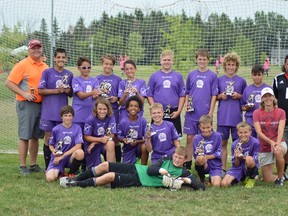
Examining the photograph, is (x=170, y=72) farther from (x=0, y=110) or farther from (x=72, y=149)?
(x=0, y=110)

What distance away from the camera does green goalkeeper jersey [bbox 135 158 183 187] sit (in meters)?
5.88

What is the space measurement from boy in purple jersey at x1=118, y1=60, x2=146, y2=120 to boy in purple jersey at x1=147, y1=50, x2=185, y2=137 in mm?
145

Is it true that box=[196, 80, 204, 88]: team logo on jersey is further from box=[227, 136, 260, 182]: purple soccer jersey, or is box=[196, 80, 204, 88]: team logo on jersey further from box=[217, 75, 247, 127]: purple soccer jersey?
box=[227, 136, 260, 182]: purple soccer jersey

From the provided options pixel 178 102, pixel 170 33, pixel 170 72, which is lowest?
pixel 178 102

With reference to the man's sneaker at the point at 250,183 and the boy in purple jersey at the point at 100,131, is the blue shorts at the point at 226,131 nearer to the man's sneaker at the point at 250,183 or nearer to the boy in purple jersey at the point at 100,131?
the man's sneaker at the point at 250,183

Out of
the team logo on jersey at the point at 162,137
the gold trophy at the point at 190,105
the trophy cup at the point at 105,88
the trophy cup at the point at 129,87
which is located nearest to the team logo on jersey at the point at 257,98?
the gold trophy at the point at 190,105

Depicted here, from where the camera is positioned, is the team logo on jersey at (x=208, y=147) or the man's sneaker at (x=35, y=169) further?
the man's sneaker at (x=35, y=169)

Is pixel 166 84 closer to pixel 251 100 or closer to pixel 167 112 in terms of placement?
pixel 167 112

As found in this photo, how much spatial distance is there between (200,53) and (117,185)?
231 centimetres

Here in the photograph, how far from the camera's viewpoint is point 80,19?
9.97 meters

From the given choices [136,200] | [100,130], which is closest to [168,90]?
[100,130]

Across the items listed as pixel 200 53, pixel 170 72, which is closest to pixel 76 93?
pixel 170 72

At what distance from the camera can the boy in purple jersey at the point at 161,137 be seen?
6527mm

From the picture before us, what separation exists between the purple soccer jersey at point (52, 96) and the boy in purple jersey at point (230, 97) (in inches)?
85.8
